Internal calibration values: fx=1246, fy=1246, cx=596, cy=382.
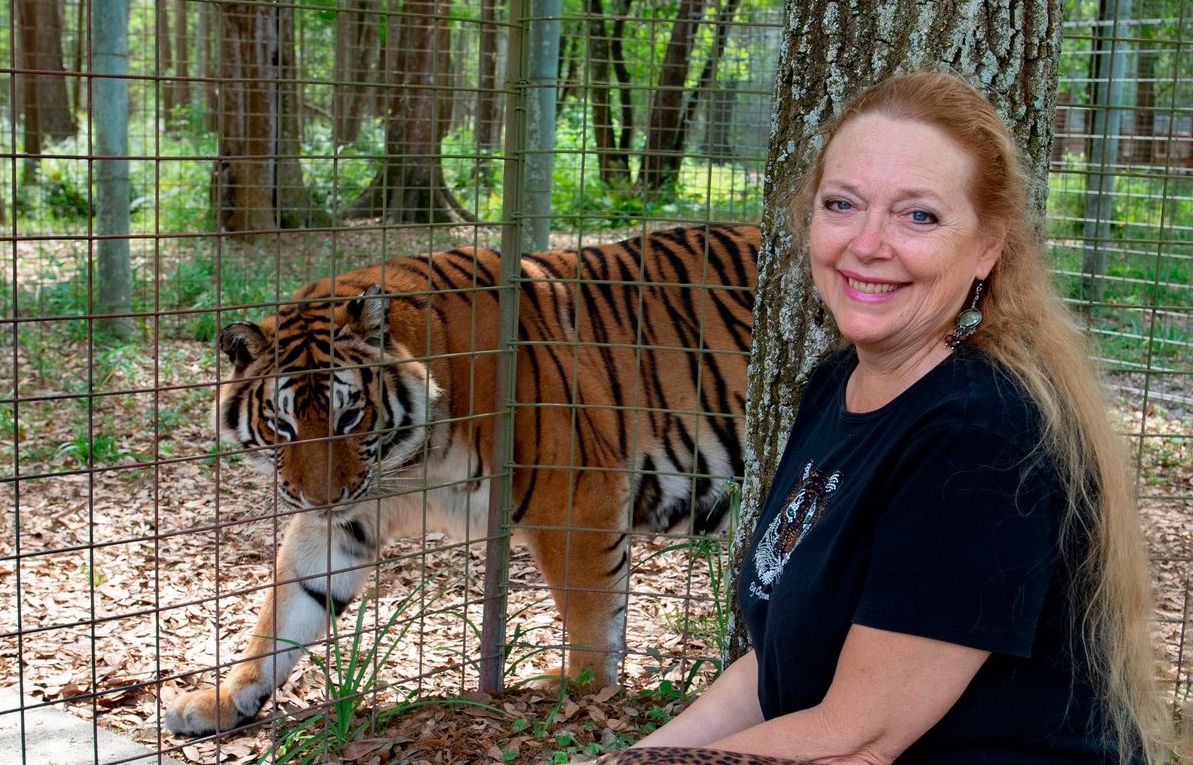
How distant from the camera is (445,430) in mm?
4465

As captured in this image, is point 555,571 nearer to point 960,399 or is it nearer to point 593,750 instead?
point 593,750

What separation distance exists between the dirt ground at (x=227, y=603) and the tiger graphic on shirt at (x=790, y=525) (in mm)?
976

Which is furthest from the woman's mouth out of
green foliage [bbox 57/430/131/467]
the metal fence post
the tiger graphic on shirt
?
green foliage [bbox 57/430/131/467]

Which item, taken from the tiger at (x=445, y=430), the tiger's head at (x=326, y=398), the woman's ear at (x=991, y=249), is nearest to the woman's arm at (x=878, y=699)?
the woman's ear at (x=991, y=249)

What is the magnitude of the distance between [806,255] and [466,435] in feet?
6.85

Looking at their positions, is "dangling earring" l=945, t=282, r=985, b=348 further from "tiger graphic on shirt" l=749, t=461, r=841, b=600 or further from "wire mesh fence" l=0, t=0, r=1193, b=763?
"wire mesh fence" l=0, t=0, r=1193, b=763

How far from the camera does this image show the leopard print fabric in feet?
5.65

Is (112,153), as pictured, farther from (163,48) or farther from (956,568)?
(956,568)

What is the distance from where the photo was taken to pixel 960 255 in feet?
6.51

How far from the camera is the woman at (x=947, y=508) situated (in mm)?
1757

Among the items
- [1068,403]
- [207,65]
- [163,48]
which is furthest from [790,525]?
[163,48]

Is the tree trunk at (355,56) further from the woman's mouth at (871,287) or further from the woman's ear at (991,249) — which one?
the woman's ear at (991,249)

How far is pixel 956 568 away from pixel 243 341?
2.96 metres

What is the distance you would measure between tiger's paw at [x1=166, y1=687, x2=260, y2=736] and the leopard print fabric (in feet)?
8.76
